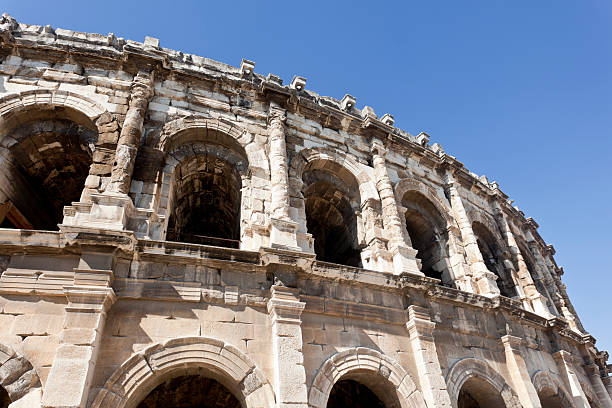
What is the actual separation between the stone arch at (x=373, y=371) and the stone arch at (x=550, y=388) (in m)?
3.63

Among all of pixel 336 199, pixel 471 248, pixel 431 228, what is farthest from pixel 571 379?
pixel 336 199

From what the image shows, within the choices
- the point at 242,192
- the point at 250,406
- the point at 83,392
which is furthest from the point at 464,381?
the point at 83,392

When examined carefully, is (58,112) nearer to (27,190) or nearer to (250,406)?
(27,190)

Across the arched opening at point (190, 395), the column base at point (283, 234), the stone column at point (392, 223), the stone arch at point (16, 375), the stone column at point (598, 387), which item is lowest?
the stone arch at point (16, 375)

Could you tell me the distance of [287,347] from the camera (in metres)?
5.65

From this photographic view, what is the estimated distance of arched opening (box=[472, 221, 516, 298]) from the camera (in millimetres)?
11008

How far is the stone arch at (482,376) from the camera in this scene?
23.1 ft

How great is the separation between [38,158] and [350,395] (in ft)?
26.3

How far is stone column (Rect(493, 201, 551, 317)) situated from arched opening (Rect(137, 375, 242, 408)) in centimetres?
808

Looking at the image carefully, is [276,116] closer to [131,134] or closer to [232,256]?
[131,134]

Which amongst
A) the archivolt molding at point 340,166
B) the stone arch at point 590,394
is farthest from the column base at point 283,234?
the stone arch at point 590,394

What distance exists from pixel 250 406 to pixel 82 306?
8.38 feet

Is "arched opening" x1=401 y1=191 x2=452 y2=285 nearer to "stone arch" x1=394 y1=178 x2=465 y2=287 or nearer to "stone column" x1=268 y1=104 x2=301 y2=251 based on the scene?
"stone arch" x1=394 y1=178 x2=465 y2=287

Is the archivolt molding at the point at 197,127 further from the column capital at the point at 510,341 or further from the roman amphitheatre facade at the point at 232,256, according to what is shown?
the column capital at the point at 510,341
